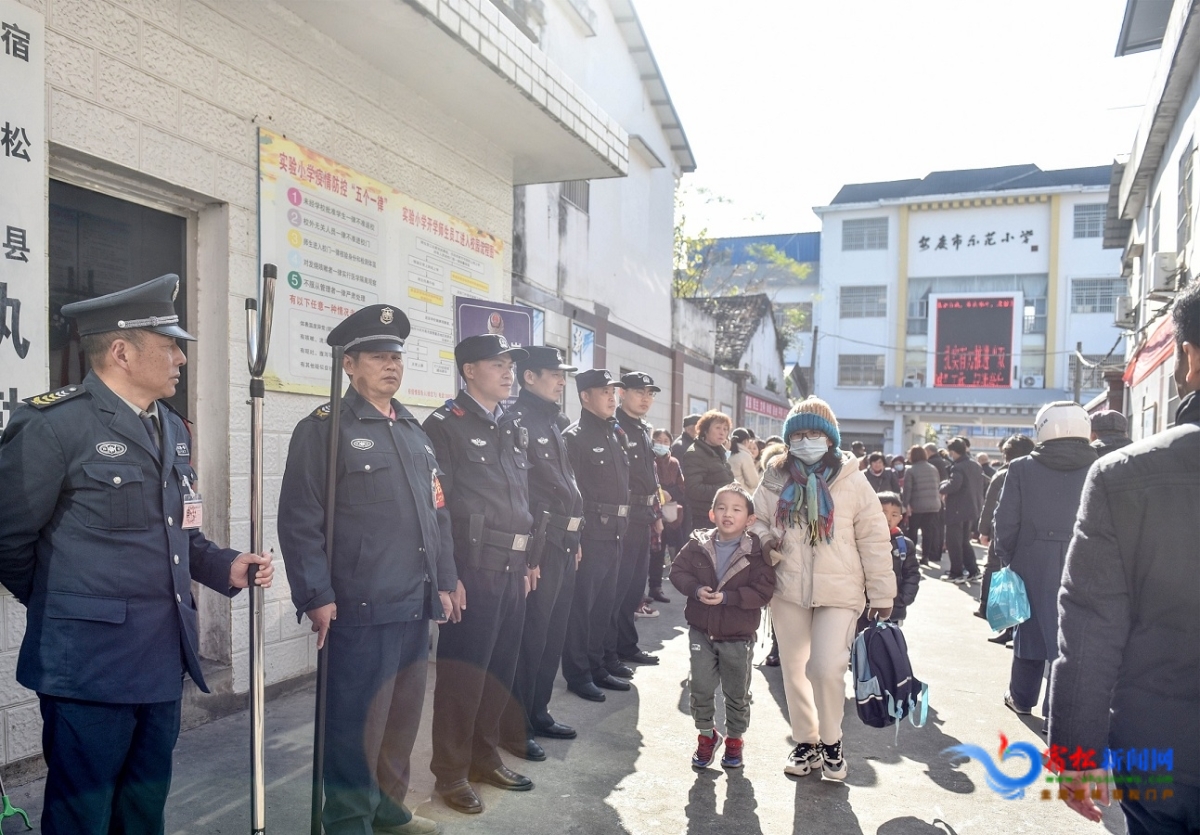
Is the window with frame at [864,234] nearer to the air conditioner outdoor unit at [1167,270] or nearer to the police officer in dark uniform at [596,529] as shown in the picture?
the air conditioner outdoor unit at [1167,270]

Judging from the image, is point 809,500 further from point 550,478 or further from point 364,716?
point 364,716

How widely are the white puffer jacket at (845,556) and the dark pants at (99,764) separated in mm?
2811

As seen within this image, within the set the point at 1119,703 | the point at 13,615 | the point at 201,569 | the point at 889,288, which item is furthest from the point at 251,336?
the point at 889,288

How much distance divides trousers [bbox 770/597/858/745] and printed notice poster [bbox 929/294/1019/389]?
3744 cm

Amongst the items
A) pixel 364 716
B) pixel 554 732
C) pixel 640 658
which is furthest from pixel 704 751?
pixel 640 658

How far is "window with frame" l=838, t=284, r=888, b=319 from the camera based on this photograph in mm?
40938

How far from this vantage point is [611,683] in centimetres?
556

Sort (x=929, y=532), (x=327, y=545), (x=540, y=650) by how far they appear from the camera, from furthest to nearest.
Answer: (x=929, y=532), (x=540, y=650), (x=327, y=545)

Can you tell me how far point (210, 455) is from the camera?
4.52m

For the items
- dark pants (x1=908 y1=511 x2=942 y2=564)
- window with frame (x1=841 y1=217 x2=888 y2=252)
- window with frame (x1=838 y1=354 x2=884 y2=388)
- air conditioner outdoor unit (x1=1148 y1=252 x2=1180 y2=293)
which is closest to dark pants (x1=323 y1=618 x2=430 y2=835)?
dark pants (x1=908 y1=511 x2=942 y2=564)

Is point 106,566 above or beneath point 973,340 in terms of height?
beneath

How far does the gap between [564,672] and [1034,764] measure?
2.74 m

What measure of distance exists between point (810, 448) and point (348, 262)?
313 cm

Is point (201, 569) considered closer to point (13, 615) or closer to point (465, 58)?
point (13, 615)
